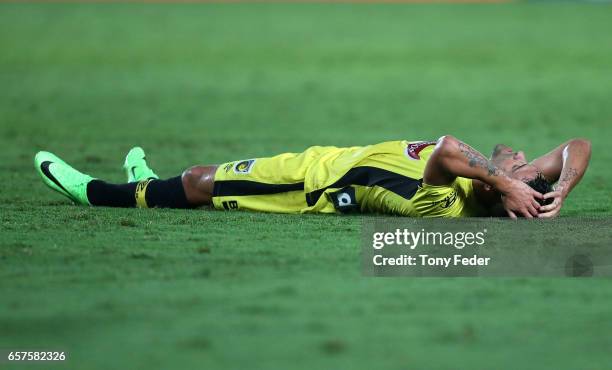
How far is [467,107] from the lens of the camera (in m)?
12.2

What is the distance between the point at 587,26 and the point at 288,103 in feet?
35.8

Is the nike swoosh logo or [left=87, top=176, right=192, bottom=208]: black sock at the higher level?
the nike swoosh logo

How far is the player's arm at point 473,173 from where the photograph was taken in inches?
198

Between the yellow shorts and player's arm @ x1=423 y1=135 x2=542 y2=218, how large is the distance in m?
0.71

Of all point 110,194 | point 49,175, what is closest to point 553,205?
point 110,194

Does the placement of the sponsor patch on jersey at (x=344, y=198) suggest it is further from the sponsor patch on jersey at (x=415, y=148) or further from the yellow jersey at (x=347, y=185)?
the sponsor patch on jersey at (x=415, y=148)

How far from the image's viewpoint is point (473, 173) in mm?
5039

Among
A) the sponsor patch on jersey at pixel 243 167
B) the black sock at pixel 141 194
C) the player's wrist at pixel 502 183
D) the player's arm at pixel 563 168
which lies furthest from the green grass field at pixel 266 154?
the player's wrist at pixel 502 183

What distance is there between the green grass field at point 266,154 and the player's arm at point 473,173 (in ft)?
1.62

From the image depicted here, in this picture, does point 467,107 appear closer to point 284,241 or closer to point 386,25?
point 284,241

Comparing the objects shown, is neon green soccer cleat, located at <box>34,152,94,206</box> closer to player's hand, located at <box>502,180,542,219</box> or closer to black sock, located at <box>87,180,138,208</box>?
black sock, located at <box>87,180,138,208</box>

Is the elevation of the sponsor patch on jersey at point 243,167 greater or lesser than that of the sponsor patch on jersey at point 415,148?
lesser

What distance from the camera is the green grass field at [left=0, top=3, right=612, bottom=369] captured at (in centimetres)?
349

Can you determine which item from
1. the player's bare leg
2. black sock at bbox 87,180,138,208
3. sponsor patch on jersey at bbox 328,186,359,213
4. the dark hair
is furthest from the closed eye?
black sock at bbox 87,180,138,208
